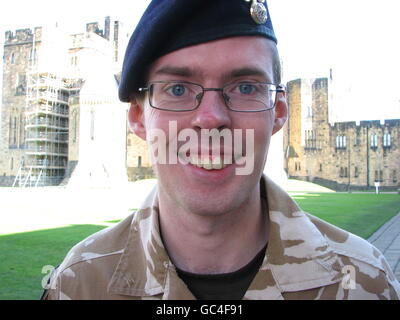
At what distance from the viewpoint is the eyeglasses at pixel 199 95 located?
139cm

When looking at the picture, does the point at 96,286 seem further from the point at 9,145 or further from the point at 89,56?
the point at 9,145

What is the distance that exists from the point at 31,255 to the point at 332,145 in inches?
1481

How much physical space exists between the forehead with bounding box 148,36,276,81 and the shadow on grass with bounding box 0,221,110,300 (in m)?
3.30

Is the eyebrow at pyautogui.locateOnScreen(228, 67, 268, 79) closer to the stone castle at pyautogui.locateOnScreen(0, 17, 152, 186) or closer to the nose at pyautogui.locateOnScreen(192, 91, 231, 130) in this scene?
the nose at pyautogui.locateOnScreen(192, 91, 231, 130)

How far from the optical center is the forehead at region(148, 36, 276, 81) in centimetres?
138

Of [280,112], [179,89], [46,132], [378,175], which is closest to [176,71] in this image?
[179,89]

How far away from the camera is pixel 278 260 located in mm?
1469

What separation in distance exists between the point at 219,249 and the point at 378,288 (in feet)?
1.80

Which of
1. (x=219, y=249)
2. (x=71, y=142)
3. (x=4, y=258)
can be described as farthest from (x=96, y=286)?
(x=71, y=142)

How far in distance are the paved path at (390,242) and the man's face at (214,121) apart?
438 centimetres

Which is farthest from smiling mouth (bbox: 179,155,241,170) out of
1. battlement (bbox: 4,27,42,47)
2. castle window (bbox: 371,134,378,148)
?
battlement (bbox: 4,27,42,47)

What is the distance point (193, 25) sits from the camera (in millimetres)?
1444

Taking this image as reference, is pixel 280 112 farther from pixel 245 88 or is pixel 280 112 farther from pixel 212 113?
pixel 212 113
